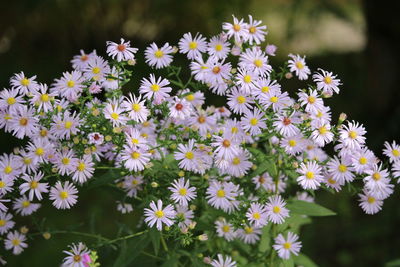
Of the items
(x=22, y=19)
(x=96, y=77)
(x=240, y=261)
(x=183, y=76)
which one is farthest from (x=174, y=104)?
(x=22, y=19)

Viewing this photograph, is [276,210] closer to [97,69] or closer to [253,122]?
[253,122]

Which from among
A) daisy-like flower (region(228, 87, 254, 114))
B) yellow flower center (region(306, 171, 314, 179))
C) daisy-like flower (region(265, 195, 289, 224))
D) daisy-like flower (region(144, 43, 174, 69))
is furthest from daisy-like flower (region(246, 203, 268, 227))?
daisy-like flower (region(144, 43, 174, 69))

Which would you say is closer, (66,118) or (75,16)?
(66,118)

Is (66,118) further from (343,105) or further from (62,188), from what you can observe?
(343,105)

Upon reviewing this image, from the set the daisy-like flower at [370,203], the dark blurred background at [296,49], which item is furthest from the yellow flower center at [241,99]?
the dark blurred background at [296,49]

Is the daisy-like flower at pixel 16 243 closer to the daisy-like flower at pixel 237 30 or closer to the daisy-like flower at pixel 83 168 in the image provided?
the daisy-like flower at pixel 83 168

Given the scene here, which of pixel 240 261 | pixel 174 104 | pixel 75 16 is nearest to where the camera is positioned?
pixel 174 104
